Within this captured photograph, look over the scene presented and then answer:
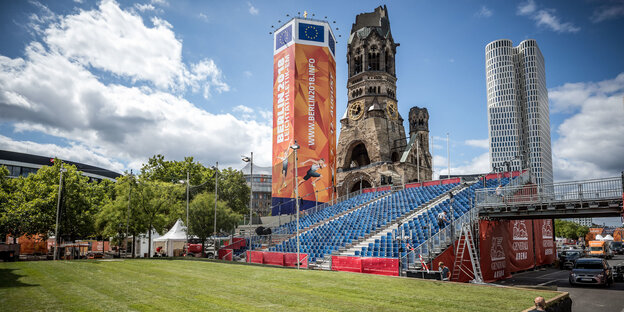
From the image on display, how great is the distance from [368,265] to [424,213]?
28.5 ft

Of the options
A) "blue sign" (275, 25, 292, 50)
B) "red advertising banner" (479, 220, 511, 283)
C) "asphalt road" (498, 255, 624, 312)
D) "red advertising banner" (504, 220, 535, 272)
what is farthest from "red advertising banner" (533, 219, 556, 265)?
"blue sign" (275, 25, 292, 50)

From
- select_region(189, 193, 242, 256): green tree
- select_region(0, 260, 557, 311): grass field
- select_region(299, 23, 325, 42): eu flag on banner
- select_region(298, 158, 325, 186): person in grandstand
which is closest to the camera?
select_region(0, 260, 557, 311): grass field

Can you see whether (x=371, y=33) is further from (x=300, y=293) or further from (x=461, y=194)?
(x=300, y=293)

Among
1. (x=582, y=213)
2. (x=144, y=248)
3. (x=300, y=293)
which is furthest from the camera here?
(x=144, y=248)

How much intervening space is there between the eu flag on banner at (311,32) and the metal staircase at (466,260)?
36.8 meters

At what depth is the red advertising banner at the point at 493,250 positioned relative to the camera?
72.7 feet

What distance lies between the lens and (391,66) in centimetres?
6544

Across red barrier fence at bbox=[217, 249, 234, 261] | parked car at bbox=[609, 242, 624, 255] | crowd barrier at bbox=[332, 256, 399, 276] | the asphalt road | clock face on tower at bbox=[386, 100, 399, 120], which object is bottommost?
parked car at bbox=[609, 242, 624, 255]

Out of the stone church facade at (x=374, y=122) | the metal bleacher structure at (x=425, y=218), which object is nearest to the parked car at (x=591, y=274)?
the metal bleacher structure at (x=425, y=218)

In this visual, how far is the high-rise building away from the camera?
15162 centimetres

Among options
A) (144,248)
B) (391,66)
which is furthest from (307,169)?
(391,66)

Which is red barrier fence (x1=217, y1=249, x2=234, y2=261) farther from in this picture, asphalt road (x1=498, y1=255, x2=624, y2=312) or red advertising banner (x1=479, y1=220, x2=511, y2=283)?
asphalt road (x1=498, y1=255, x2=624, y2=312)

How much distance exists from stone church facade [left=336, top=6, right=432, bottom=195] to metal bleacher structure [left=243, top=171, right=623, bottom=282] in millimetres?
17933

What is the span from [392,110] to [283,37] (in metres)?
22.0
